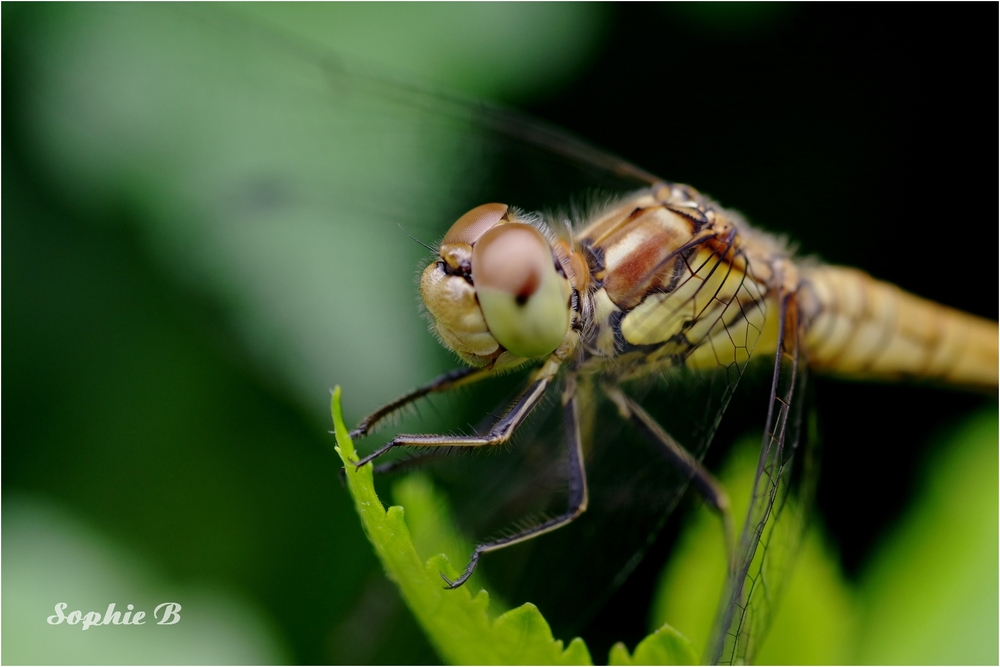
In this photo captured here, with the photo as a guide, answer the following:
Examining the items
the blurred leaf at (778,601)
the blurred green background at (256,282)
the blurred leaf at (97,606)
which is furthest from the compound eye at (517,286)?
the blurred leaf at (97,606)

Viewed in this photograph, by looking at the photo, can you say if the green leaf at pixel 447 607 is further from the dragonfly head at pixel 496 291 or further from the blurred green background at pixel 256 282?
the blurred green background at pixel 256 282

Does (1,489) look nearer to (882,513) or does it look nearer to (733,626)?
(733,626)

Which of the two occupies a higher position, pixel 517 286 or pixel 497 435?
pixel 517 286

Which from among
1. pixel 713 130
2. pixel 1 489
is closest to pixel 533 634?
pixel 1 489

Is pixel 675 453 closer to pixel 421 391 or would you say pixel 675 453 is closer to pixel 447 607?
pixel 421 391

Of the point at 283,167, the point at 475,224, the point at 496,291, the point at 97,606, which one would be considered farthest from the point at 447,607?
the point at 283,167

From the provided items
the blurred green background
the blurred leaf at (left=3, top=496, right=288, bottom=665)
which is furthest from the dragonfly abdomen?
the blurred leaf at (left=3, top=496, right=288, bottom=665)
